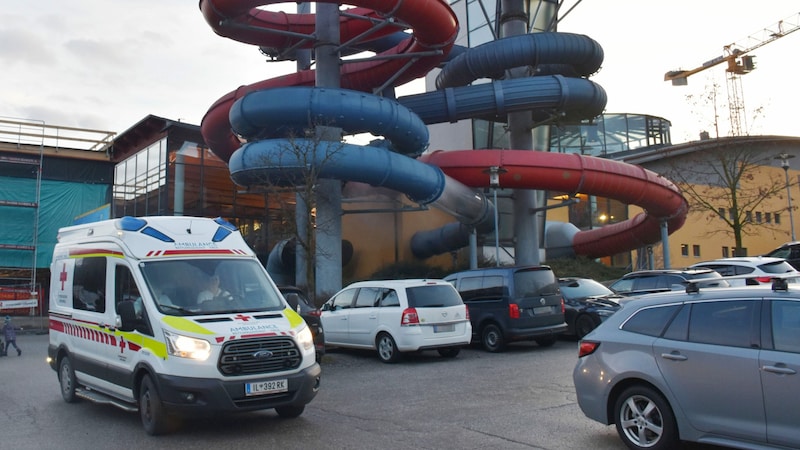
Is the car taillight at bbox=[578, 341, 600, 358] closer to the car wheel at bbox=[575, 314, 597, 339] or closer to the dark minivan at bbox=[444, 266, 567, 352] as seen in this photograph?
the dark minivan at bbox=[444, 266, 567, 352]

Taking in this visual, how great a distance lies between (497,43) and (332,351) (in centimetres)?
1631

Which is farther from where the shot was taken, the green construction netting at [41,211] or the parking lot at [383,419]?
the green construction netting at [41,211]

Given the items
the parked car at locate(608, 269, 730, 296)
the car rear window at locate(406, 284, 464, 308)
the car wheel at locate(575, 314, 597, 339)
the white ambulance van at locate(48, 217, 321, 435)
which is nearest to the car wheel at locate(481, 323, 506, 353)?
the car rear window at locate(406, 284, 464, 308)

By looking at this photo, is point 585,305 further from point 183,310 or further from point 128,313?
point 128,313

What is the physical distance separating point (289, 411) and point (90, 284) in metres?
3.43

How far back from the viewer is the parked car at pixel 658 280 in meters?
16.0

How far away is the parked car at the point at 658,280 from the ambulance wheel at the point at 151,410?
12.1 metres

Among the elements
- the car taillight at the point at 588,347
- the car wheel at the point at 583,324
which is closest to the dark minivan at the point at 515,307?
the car wheel at the point at 583,324

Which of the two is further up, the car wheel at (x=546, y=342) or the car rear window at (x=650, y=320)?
the car rear window at (x=650, y=320)

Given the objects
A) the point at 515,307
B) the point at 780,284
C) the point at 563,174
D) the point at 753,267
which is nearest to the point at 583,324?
the point at 515,307

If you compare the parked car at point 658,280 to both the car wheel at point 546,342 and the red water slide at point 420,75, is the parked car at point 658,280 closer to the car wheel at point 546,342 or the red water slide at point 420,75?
the car wheel at point 546,342

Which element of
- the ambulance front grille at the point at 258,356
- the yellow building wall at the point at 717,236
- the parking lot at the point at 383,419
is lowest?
the parking lot at the point at 383,419

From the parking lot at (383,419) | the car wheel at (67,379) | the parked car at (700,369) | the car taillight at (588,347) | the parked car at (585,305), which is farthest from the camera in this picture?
the parked car at (585,305)

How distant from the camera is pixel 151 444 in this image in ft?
23.7
